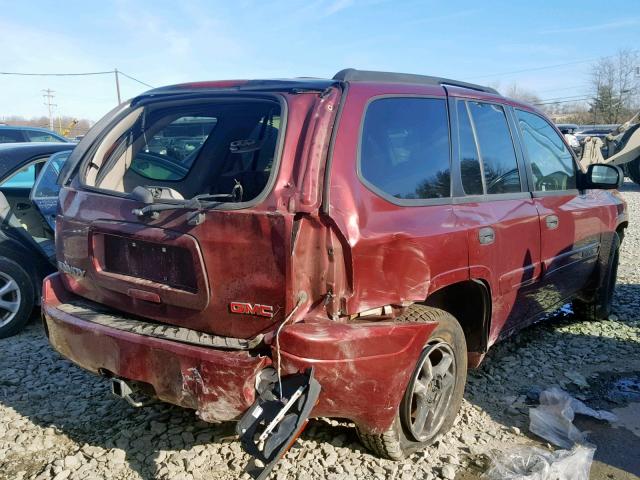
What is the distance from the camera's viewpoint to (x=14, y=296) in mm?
4832

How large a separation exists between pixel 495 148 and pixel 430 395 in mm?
1603

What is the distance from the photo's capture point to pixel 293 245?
236cm

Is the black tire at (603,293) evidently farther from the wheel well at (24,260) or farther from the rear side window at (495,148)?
the wheel well at (24,260)

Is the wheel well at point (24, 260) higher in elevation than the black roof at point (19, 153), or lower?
lower

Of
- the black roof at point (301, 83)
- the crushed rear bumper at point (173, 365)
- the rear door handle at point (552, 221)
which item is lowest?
the crushed rear bumper at point (173, 365)

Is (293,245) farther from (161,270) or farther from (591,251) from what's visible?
(591,251)

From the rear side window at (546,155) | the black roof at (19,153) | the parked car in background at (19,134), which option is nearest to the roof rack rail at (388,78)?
the rear side window at (546,155)

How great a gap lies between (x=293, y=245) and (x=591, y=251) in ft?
10.8

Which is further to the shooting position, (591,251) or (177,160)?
(591,251)

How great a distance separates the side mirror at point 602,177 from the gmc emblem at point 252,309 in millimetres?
3116

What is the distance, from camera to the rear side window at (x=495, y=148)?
3.47 m

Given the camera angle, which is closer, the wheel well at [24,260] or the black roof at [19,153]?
the wheel well at [24,260]

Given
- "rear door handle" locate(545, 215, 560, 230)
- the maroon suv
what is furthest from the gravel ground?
"rear door handle" locate(545, 215, 560, 230)

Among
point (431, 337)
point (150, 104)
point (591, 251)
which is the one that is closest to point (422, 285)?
point (431, 337)
